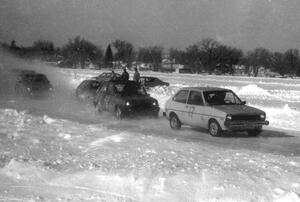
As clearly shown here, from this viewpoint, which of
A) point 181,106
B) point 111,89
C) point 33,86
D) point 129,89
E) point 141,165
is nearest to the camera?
point 141,165

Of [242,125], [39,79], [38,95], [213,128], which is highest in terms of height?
[39,79]

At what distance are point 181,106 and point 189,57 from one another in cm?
10708

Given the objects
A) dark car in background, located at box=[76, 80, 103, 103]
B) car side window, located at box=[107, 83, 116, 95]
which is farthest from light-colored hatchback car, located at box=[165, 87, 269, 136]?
dark car in background, located at box=[76, 80, 103, 103]

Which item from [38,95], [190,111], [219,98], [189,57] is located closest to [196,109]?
[190,111]

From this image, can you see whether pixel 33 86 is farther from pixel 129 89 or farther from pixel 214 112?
pixel 214 112

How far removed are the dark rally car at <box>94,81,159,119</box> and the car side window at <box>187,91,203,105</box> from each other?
303 cm

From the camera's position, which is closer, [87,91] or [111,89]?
[111,89]

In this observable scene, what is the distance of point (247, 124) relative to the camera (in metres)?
12.8

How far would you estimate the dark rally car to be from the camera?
16609mm

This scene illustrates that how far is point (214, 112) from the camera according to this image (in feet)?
42.6

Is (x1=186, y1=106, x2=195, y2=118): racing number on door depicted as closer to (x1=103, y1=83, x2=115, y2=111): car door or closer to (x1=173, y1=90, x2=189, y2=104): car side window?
(x1=173, y1=90, x2=189, y2=104): car side window

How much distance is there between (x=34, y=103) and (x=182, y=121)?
453 inches

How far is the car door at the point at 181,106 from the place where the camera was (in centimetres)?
1420

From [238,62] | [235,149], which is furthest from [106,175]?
[238,62]
